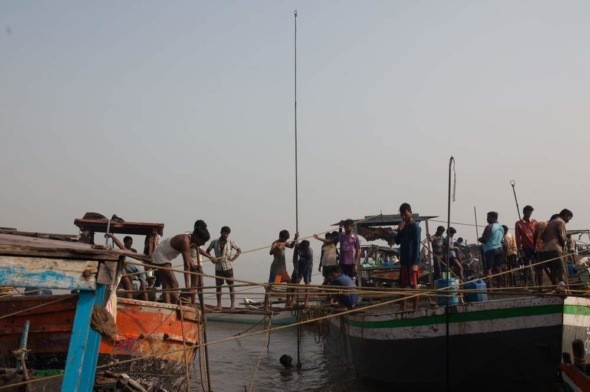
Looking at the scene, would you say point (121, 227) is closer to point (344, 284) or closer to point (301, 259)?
point (344, 284)

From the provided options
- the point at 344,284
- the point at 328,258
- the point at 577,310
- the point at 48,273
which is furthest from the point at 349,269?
the point at 48,273

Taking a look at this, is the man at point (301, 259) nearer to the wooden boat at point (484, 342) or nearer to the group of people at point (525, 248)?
the group of people at point (525, 248)

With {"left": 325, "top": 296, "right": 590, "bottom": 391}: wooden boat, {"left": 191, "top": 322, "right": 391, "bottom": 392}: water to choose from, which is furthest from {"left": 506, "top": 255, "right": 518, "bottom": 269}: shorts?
{"left": 325, "top": 296, "right": 590, "bottom": 391}: wooden boat

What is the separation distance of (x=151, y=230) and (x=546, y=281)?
9.18m

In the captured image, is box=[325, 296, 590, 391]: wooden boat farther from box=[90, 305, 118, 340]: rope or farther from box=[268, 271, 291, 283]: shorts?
box=[268, 271, 291, 283]: shorts

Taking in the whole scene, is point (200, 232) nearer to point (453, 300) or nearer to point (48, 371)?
point (48, 371)

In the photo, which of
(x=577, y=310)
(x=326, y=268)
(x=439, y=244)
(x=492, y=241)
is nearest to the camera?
(x=577, y=310)

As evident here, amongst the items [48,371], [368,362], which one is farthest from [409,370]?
[48,371]

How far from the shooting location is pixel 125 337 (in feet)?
27.5

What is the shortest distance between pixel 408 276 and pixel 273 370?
14.3 ft

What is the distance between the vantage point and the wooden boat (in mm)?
7676

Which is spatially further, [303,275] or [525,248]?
[303,275]

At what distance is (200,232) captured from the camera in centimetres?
930

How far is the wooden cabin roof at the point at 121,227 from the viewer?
37.4 feet
